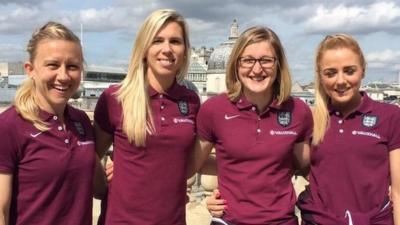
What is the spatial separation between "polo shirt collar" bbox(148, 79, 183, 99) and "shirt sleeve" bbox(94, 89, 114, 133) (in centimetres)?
24

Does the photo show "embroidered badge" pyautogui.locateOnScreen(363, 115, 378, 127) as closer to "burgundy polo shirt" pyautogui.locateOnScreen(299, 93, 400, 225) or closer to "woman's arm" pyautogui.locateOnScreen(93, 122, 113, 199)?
"burgundy polo shirt" pyautogui.locateOnScreen(299, 93, 400, 225)

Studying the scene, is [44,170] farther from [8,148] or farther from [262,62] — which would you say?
[262,62]

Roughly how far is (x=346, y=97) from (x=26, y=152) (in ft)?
5.88

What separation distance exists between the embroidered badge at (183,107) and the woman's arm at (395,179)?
3.98 ft

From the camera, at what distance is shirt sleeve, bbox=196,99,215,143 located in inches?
144

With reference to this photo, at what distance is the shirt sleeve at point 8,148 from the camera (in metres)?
3.05

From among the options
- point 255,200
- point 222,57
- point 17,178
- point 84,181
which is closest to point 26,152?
point 17,178

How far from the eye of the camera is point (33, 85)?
3311mm

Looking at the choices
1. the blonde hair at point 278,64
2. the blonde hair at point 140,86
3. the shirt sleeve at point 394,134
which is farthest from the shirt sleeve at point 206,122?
the shirt sleeve at point 394,134

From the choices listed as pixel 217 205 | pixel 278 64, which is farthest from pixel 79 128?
pixel 278 64

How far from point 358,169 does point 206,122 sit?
3.03 ft

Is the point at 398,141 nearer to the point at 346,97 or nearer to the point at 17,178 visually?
the point at 346,97

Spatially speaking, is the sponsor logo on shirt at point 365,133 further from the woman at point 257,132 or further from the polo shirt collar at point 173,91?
the polo shirt collar at point 173,91

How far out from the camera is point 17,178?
3119mm
